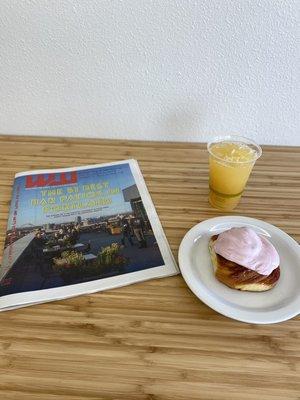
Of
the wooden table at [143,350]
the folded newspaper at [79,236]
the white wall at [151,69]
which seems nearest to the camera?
the wooden table at [143,350]

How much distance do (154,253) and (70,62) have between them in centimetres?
43

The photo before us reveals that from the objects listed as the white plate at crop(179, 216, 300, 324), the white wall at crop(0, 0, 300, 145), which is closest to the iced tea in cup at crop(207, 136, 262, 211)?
the white plate at crop(179, 216, 300, 324)

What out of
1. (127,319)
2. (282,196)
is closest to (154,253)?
(127,319)

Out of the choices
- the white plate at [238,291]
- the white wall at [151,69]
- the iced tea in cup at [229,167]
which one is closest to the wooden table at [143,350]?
the white plate at [238,291]

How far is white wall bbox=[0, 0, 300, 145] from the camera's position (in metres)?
0.65

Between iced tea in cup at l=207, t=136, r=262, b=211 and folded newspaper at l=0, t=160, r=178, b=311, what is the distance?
4.9 inches

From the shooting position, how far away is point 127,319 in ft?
1.52

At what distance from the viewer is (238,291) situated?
492mm

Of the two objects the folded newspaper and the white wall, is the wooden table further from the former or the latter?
the white wall

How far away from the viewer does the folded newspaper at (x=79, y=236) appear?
50cm

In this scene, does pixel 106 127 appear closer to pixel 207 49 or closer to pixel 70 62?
pixel 70 62

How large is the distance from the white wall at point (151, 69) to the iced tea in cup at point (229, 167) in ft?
0.49

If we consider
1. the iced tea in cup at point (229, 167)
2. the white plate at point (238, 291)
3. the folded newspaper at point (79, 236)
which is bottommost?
the folded newspaper at point (79, 236)

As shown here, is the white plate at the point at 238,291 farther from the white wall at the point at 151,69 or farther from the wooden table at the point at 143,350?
the white wall at the point at 151,69
